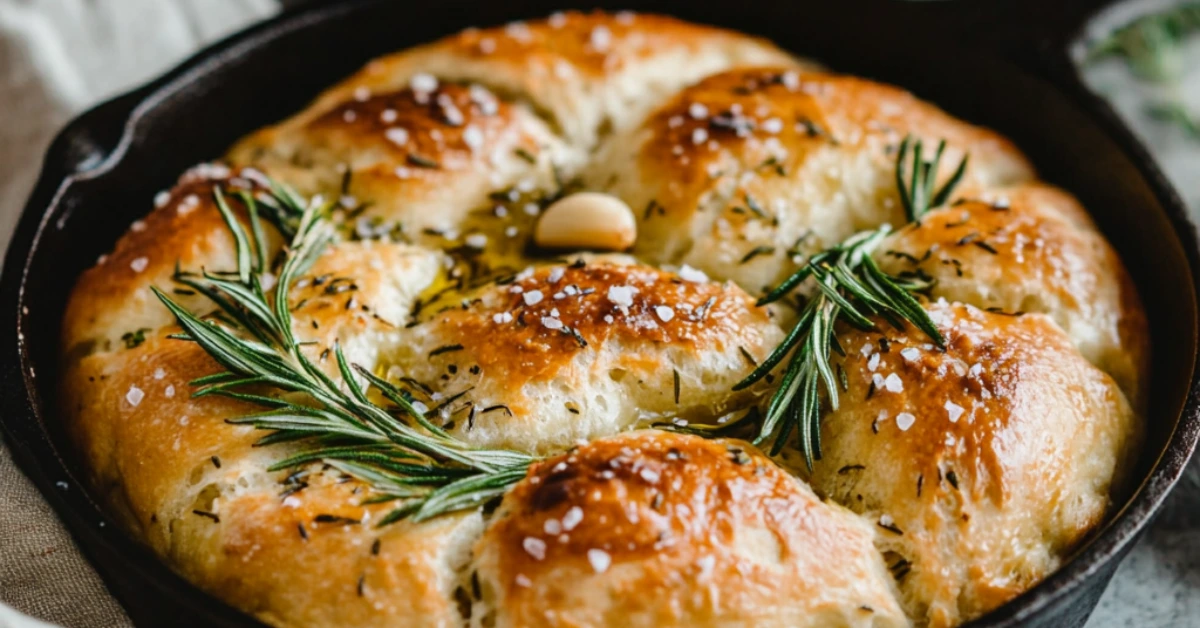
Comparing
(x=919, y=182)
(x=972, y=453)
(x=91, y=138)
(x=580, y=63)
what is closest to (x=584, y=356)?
(x=972, y=453)

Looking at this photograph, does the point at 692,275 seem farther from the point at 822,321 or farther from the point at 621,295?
the point at 822,321

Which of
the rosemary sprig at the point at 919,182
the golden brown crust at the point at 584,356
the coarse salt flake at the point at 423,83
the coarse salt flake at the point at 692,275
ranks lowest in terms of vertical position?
the golden brown crust at the point at 584,356

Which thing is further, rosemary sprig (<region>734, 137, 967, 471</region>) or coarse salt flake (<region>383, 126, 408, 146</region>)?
coarse salt flake (<region>383, 126, 408, 146</region>)

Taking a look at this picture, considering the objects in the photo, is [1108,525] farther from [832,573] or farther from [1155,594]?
[1155,594]

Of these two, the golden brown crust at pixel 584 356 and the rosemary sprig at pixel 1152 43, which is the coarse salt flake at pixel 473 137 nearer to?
the golden brown crust at pixel 584 356

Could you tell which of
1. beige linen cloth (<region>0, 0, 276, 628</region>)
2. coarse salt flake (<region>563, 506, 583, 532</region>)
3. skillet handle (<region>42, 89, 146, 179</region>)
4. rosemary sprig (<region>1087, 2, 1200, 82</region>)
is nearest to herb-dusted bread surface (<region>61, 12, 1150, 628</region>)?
coarse salt flake (<region>563, 506, 583, 532</region>)

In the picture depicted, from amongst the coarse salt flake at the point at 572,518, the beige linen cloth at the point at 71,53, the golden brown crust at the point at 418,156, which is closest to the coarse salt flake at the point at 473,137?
the golden brown crust at the point at 418,156

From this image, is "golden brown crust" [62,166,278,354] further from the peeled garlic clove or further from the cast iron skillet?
the peeled garlic clove
